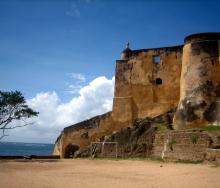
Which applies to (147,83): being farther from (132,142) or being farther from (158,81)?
(132,142)

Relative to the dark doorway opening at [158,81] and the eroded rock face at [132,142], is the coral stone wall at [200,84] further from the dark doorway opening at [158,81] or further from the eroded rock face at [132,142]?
the dark doorway opening at [158,81]

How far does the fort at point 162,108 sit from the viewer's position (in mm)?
20656

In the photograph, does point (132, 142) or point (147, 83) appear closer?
point (132, 142)

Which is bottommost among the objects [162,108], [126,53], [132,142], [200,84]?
[132,142]

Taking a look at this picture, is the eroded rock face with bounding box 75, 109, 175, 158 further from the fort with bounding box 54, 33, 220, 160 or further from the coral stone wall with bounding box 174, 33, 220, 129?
the coral stone wall with bounding box 174, 33, 220, 129

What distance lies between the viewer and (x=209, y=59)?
23109 millimetres

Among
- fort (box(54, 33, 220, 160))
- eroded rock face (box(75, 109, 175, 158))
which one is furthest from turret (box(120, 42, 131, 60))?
eroded rock face (box(75, 109, 175, 158))

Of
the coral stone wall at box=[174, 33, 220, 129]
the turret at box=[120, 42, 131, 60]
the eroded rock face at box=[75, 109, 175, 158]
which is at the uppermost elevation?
the turret at box=[120, 42, 131, 60]

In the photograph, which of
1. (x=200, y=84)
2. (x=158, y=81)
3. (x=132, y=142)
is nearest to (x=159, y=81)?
(x=158, y=81)

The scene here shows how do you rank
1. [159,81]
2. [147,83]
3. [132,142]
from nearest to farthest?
[132,142] → [159,81] → [147,83]

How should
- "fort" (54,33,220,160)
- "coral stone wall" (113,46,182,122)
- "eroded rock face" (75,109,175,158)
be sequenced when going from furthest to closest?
"coral stone wall" (113,46,182,122) → "eroded rock face" (75,109,175,158) → "fort" (54,33,220,160)

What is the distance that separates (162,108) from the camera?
27.5 m

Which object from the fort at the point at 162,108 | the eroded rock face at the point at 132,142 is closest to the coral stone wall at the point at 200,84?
the fort at the point at 162,108

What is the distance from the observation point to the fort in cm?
2066
